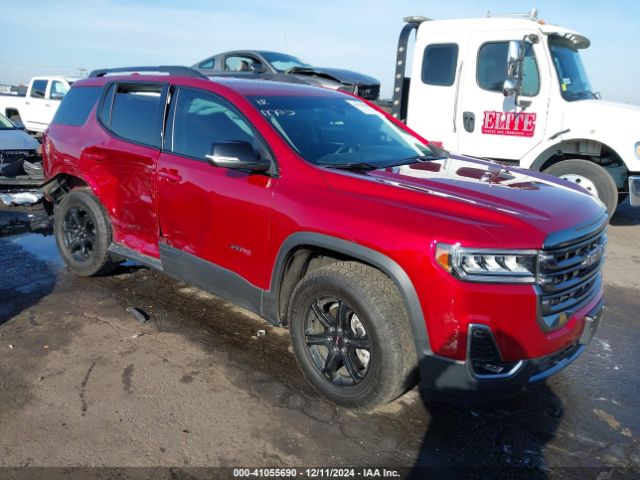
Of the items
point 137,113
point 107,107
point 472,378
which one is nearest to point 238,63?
point 107,107

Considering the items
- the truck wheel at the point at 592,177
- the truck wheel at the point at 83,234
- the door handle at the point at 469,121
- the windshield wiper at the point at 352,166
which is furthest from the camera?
the door handle at the point at 469,121

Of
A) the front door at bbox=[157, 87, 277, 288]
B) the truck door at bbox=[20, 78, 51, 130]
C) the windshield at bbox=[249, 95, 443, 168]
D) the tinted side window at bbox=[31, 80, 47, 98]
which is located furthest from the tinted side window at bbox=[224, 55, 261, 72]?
the tinted side window at bbox=[31, 80, 47, 98]

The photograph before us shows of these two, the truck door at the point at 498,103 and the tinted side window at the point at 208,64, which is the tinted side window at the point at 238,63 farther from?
the truck door at the point at 498,103

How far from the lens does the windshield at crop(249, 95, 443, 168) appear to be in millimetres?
3586

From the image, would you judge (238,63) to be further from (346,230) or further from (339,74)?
(346,230)

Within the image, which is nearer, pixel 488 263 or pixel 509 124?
pixel 488 263

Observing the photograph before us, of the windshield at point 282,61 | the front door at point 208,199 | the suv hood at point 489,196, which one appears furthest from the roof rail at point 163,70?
the windshield at point 282,61

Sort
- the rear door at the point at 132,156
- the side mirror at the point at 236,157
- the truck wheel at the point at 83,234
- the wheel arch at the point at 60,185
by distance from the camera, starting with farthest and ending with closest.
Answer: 1. the wheel arch at the point at 60,185
2. the truck wheel at the point at 83,234
3. the rear door at the point at 132,156
4. the side mirror at the point at 236,157

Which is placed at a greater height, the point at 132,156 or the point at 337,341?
the point at 132,156

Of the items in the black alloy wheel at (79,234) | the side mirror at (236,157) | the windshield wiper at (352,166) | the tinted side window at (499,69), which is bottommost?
the black alloy wheel at (79,234)

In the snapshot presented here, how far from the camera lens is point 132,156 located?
14.2 feet

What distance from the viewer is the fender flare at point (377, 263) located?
2672 mm

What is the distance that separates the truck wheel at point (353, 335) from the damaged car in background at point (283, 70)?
6.80m

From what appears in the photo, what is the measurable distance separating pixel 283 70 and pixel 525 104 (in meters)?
5.44
